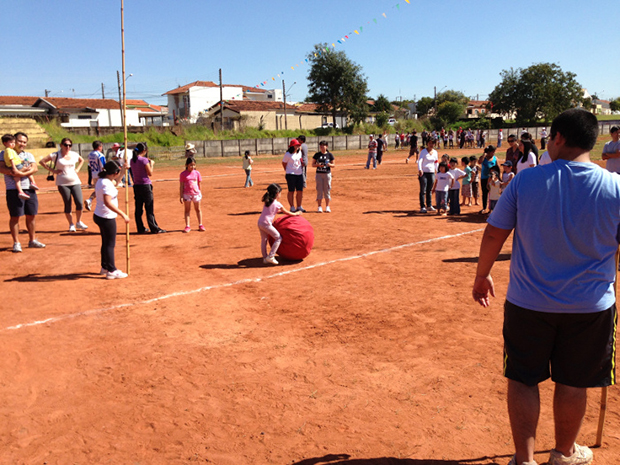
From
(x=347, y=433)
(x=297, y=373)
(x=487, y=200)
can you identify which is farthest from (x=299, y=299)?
(x=487, y=200)

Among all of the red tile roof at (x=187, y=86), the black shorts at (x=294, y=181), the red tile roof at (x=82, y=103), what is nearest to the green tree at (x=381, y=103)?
the red tile roof at (x=187, y=86)

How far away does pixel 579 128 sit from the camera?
2.91 meters

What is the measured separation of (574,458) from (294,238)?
20.7 feet

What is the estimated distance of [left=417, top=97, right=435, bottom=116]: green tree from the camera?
4065 inches

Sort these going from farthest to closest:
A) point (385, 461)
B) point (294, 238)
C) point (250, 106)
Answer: point (250, 106) < point (294, 238) < point (385, 461)

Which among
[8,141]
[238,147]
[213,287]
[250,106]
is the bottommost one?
[213,287]

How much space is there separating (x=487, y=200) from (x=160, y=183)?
620 inches

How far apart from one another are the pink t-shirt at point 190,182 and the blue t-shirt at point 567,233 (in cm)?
973

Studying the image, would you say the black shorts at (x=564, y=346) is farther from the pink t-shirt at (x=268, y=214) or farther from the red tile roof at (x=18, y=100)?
the red tile roof at (x=18, y=100)

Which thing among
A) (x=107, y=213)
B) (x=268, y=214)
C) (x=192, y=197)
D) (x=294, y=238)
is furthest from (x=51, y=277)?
(x=294, y=238)

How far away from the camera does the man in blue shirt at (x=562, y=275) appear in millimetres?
2865

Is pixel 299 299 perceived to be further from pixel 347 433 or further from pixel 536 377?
pixel 536 377

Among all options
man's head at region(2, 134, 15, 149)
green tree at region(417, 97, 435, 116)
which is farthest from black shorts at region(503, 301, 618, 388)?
green tree at region(417, 97, 435, 116)

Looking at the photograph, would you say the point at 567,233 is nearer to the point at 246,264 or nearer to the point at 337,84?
the point at 246,264
